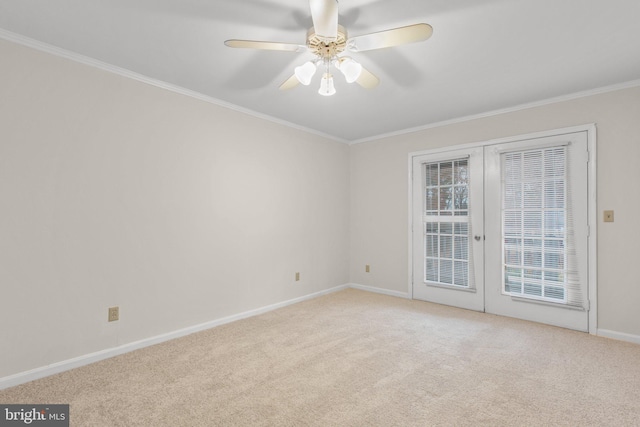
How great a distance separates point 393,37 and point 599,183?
273cm

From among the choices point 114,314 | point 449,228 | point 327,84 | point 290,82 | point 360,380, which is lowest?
point 360,380

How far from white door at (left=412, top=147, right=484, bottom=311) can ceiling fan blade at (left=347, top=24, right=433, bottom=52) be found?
2.51 metres

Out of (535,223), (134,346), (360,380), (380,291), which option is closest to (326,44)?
(360,380)

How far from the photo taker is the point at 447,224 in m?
4.08

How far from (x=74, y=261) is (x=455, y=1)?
3.13m

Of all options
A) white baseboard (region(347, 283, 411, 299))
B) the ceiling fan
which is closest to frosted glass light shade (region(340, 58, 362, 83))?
the ceiling fan

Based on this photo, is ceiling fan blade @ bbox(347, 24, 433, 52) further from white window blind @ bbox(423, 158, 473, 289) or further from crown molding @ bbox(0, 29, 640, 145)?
white window blind @ bbox(423, 158, 473, 289)

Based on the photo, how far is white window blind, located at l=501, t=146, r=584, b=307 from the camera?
322 cm

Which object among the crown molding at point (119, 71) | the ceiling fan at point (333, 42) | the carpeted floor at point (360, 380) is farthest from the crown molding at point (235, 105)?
the carpeted floor at point (360, 380)

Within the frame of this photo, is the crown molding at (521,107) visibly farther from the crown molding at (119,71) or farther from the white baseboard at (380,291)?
the white baseboard at (380,291)

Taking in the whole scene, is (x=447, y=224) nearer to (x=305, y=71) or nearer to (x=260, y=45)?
(x=305, y=71)

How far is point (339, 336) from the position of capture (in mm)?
3029

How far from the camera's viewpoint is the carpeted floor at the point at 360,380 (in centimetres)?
183

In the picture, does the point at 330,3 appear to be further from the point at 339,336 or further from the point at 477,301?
the point at 477,301
